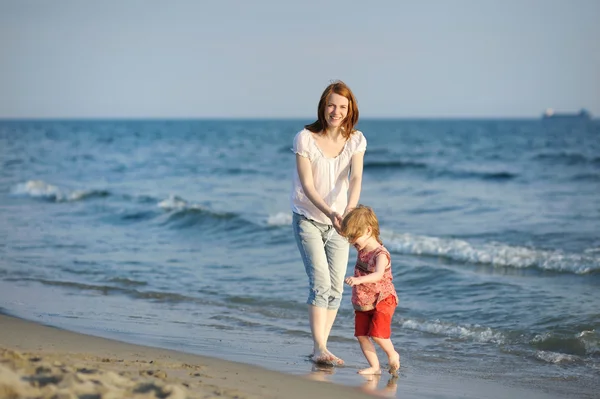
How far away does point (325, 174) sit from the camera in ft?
17.4

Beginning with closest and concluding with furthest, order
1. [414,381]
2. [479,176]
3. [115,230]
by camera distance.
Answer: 1. [414,381]
2. [115,230]
3. [479,176]

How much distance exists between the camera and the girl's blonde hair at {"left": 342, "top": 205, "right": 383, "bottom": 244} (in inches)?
198

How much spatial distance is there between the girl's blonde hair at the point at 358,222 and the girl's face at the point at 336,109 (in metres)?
0.62

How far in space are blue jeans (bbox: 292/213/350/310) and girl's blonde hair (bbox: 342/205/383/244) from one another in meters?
0.33

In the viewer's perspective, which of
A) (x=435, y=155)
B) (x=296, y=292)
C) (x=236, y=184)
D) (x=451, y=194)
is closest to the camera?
(x=296, y=292)

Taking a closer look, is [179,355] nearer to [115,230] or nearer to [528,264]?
[528,264]

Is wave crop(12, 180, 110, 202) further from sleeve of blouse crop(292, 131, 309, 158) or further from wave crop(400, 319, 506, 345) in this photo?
sleeve of blouse crop(292, 131, 309, 158)

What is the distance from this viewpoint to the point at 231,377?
475cm

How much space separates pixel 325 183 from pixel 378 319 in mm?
972

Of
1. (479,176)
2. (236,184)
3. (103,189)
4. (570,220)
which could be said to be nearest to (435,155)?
(479,176)

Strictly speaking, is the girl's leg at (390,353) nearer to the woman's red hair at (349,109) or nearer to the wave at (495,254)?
the woman's red hair at (349,109)

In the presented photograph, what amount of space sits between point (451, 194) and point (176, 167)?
45.3 feet

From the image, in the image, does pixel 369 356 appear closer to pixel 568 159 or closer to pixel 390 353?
pixel 390 353

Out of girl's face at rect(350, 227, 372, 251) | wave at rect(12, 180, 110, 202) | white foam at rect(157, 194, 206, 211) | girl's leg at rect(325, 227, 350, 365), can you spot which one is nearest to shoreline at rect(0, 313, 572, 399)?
girl's leg at rect(325, 227, 350, 365)
